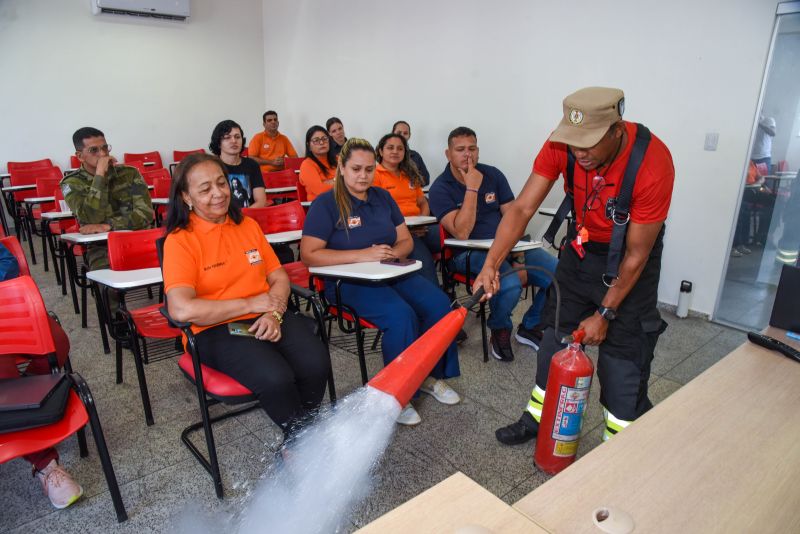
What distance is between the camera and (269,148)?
7.52 m

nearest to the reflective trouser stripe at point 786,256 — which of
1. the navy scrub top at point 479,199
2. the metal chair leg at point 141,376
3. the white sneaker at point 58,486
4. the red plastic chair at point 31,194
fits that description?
the navy scrub top at point 479,199

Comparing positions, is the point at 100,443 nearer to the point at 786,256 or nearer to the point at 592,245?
the point at 592,245

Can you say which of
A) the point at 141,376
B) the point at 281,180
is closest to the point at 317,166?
the point at 281,180

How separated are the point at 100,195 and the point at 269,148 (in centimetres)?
422

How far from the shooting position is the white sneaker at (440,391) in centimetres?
270

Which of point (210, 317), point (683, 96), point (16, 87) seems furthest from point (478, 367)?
point (16, 87)

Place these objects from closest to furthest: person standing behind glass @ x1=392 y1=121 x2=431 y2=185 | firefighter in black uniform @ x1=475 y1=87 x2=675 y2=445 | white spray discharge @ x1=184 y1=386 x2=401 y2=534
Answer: white spray discharge @ x1=184 y1=386 x2=401 y2=534 < firefighter in black uniform @ x1=475 y1=87 x2=675 y2=445 < person standing behind glass @ x1=392 y1=121 x2=431 y2=185

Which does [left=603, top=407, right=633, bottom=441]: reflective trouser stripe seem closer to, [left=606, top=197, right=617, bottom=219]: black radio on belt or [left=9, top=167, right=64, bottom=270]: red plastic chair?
[left=606, top=197, right=617, bottom=219]: black radio on belt

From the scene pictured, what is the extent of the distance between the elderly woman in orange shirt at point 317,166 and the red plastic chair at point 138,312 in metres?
2.04

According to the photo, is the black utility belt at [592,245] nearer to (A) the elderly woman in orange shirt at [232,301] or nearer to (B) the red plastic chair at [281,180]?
(A) the elderly woman in orange shirt at [232,301]

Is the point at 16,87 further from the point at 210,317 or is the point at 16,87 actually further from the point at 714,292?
the point at 714,292

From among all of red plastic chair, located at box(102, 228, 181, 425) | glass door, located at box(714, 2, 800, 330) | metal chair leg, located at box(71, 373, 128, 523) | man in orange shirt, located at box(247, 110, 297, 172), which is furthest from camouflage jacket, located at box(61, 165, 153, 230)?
glass door, located at box(714, 2, 800, 330)

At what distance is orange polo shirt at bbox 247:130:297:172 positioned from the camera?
7.40 meters

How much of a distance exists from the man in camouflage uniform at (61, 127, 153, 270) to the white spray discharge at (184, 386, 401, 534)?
84.8 inches
